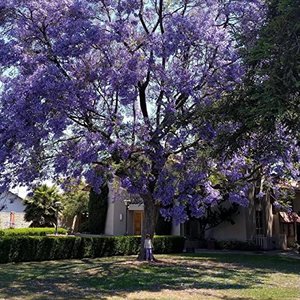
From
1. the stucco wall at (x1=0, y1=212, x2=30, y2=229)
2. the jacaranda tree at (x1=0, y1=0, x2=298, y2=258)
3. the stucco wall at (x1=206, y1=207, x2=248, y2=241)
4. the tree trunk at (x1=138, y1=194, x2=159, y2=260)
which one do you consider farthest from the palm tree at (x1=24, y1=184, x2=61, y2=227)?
the jacaranda tree at (x1=0, y1=0, x2=298, y2=258)

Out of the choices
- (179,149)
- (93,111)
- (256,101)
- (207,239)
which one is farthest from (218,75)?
(207,239)

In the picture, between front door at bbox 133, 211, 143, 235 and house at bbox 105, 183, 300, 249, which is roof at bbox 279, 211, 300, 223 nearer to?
house at bbox 105, 183, 300, 249

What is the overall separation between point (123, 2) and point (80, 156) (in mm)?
5707

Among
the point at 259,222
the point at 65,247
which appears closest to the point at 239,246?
the point at 259,222

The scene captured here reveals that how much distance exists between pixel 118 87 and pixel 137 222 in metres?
22.3

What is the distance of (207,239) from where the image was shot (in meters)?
30.3

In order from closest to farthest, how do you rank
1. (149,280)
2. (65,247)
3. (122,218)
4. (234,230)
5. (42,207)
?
(149,280) < (65,247) < (234,230) < (122,218) < (42,207)

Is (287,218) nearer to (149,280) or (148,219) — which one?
(148,219)

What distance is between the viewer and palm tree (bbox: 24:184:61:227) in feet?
121

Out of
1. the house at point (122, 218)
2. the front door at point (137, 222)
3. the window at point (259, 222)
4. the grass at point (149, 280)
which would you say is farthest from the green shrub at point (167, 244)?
the front door at point (137, 222)

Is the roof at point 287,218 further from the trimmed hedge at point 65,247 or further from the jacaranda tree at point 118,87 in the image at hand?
the jacaranda tree at point 118,87

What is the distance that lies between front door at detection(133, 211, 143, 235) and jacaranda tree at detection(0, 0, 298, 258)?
17.4 meters

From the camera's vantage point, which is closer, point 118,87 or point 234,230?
point 118,87

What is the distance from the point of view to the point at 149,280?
13.2m
